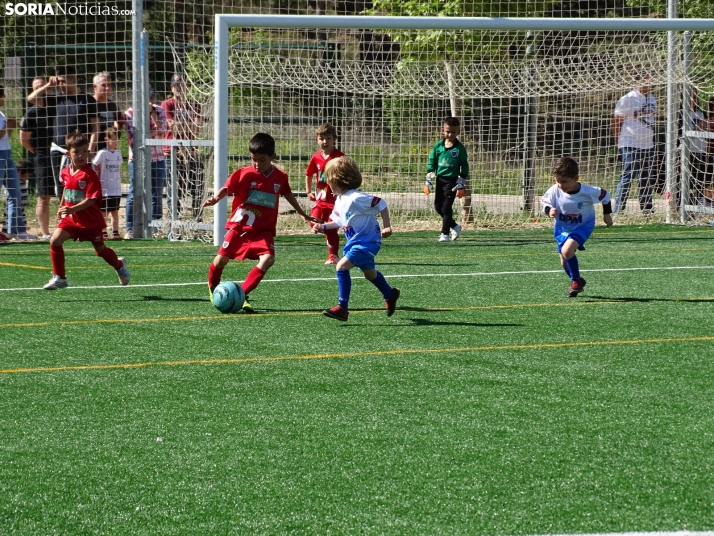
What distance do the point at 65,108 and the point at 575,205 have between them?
313 inches

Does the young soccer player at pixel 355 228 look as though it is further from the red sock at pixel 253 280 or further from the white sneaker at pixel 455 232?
the white sneaker at pixel 455 232

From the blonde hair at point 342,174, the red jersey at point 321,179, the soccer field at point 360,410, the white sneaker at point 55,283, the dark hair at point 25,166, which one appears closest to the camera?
the soccer field at point 360,410

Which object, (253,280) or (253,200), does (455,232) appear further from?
(253,280)

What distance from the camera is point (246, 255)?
8719 mm

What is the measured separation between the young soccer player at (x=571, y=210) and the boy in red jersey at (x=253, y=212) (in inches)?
96.4

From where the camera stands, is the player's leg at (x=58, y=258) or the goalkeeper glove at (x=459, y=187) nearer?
the player's leg at (x=58, y=258)

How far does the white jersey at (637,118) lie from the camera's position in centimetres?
1616

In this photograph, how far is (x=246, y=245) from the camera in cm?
876

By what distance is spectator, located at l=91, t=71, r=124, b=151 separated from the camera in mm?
14205

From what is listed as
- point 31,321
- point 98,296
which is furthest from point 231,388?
point 98,296

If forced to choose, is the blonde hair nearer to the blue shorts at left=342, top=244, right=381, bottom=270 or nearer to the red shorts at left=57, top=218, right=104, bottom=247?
the blue shorts at left=342, top=244, right=381, bottom=270

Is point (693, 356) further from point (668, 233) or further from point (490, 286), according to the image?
point (668, 233)

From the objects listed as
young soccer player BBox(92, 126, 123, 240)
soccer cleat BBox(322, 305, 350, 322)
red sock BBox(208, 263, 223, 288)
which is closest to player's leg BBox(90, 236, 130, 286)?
red sock BBox(208, 263, 223, 288)

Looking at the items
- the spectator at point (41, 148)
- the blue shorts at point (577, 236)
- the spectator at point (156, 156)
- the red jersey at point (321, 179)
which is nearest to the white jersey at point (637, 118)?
the red jersey at point (321, 179)
